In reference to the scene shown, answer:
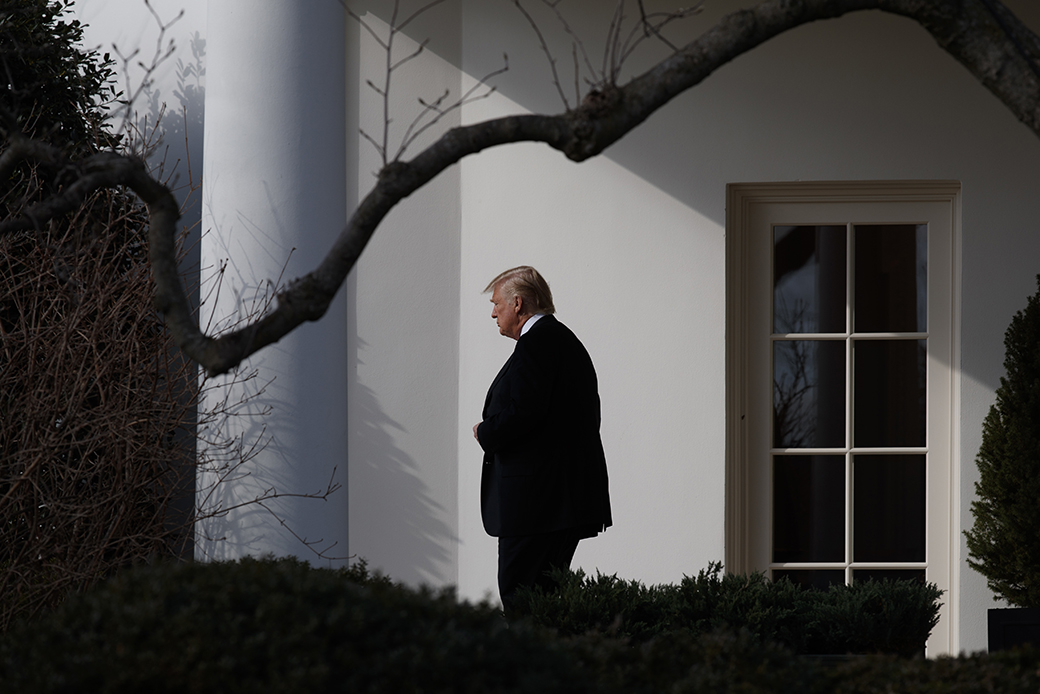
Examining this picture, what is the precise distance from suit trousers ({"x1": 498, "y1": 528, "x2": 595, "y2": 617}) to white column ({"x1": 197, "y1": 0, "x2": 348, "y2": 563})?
1.50 metres

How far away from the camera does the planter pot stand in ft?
9.37

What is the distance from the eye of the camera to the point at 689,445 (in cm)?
489

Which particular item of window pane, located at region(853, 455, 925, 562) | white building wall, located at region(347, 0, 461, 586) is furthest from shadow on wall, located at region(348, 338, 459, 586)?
window pane, located at region(853, 455, 925, 562)

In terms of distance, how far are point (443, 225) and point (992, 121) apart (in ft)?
9.35

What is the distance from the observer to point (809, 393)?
5.02 metres

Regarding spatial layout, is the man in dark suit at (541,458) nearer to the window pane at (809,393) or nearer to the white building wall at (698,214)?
the white building wall at (698,214)

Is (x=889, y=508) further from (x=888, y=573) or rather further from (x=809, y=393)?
(x=809, y=393)

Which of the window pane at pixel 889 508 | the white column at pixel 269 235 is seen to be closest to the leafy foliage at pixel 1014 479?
the window pane at pixel 889 508

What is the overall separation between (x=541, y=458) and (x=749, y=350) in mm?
1815

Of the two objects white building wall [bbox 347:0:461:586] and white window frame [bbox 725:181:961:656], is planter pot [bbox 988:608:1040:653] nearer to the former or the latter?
white window frame [bbox 725:181:961:656]

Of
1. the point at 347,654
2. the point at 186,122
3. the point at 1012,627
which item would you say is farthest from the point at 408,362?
the point at 347,654

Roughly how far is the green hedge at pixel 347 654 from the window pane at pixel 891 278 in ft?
10.2

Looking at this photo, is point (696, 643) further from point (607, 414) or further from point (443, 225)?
point (443, 225)

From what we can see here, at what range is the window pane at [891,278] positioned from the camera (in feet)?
16.2
